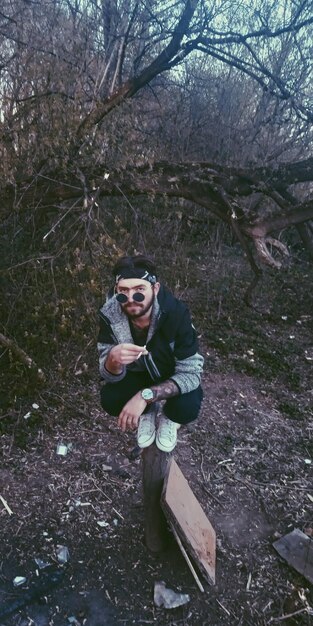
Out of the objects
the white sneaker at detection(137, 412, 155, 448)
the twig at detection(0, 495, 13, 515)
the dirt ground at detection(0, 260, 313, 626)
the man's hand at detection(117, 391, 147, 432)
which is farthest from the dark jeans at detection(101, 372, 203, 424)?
the twig at detection(0, 495, 13, 515)

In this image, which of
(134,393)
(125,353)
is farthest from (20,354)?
(125,353)

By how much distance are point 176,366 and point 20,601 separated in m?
1.57

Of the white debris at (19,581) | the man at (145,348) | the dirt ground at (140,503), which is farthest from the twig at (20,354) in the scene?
the man at (145,348)

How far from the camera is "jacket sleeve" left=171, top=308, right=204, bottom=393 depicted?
2285mm

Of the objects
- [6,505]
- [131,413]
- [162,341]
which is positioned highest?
[162,341]

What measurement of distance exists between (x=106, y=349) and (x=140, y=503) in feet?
5.21

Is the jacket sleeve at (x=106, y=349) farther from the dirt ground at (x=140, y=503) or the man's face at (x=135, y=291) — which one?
the dirt ground at (x=140, y=503)

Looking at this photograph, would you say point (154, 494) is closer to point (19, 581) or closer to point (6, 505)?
point (19, 581)

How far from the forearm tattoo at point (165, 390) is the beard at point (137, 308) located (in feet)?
1.12

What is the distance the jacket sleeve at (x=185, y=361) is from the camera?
2285 mm

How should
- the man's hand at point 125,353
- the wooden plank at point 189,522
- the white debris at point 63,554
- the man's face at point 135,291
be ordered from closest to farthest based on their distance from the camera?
the man's hand at point 125,353, the man's face at point 135,291, the wooden plank at point 189,522, the white debris at point 63,554

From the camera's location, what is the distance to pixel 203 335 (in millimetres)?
5852

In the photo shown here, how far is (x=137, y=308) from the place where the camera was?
218cm

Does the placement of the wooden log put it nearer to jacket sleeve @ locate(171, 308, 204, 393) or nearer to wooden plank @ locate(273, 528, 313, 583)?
jacket sleeve @ locate(171, 308, 204, 393)
